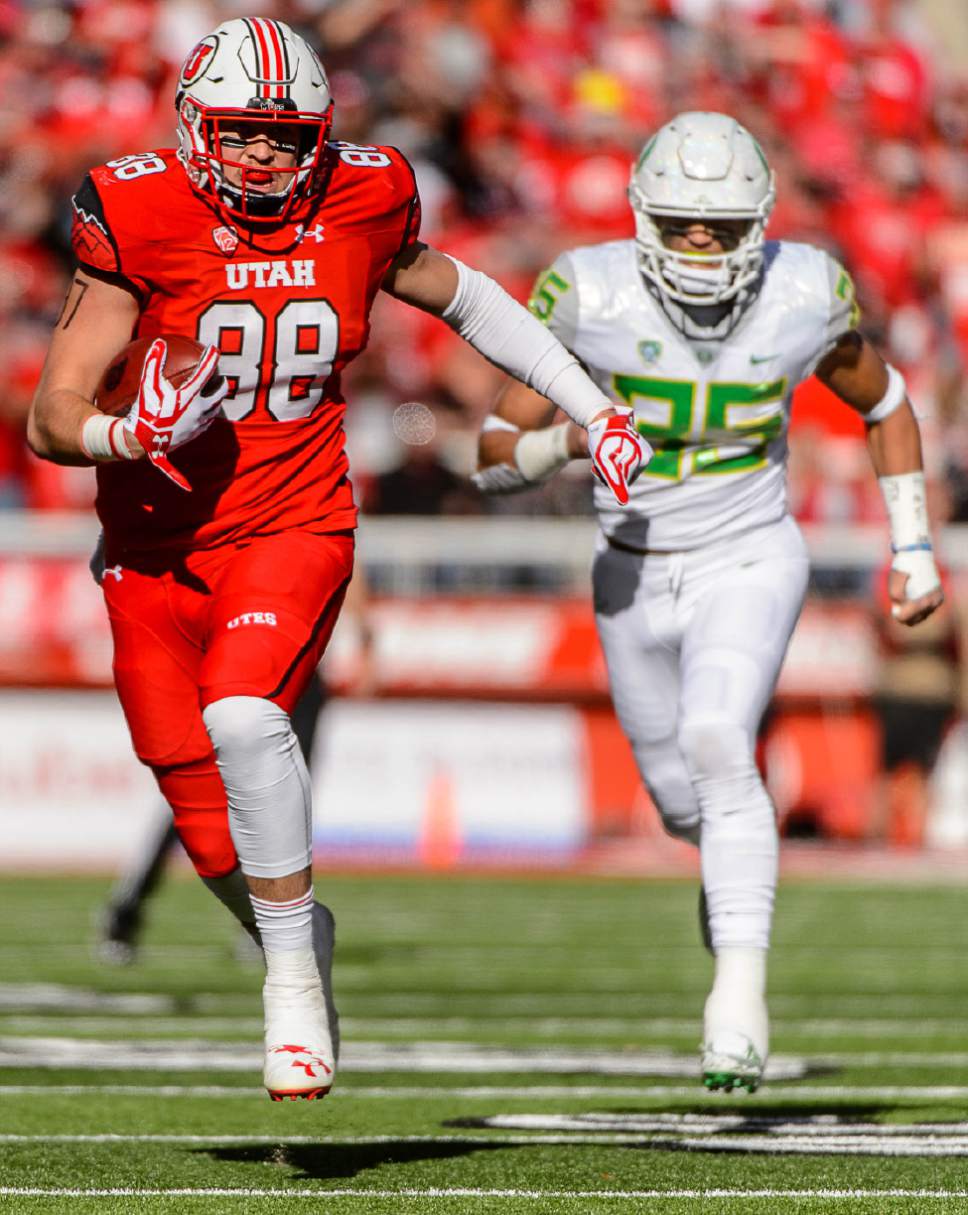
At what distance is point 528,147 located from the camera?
15789 millimetres

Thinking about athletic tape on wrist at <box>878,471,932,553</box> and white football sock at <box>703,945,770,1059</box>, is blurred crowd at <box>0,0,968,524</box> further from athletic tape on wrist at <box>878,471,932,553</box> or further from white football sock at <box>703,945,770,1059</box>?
white football sock at <box>703,945,770,1059</box>

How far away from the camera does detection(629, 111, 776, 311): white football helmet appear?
16.1 ft

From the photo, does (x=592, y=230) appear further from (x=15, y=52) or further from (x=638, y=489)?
(x=638, y=489)

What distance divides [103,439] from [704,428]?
168 cm

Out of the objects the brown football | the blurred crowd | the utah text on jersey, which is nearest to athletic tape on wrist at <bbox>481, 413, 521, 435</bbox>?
the utah text on jersey

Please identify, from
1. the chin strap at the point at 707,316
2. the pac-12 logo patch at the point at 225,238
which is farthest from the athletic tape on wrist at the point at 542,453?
the pac-12 logo patch at the point at 225,238

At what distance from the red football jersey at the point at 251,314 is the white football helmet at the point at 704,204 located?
74cm

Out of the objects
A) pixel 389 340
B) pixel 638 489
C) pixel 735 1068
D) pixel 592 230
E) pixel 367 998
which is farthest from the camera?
pixel 592 230

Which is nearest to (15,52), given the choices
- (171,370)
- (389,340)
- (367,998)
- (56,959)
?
(389,340)

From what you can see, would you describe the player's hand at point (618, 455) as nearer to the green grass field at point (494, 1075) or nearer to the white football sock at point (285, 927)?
the white football sock at point (285, 927)

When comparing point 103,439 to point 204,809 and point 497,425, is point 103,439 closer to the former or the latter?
point 204,809

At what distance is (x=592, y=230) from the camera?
15.0m

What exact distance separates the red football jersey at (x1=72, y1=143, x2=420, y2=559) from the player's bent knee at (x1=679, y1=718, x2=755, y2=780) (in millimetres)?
915

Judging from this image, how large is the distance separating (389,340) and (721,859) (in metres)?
9.23
